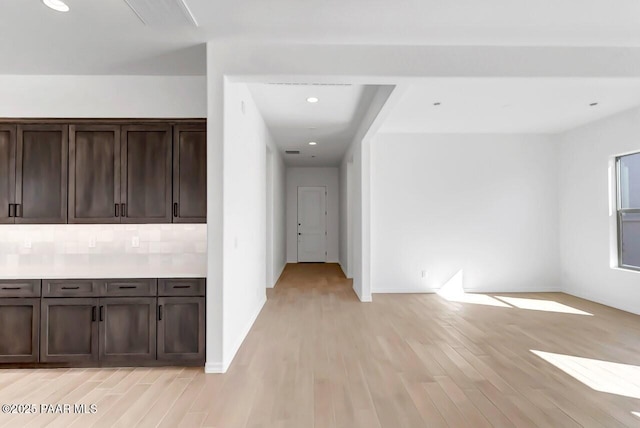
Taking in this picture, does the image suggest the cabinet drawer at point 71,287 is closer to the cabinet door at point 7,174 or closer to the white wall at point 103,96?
the cabinet door at point 7,174

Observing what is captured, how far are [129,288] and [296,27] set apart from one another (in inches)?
103

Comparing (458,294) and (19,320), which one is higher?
(19,320)

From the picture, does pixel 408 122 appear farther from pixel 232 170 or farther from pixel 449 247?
pixel 232 170

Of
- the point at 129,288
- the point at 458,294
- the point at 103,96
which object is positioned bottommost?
the point at 458,294

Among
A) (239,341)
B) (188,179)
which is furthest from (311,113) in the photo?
(239,341)

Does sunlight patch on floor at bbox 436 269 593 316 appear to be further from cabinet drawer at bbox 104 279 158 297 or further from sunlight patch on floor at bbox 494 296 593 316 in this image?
cabinet drawer at bbox 104 279 158 297

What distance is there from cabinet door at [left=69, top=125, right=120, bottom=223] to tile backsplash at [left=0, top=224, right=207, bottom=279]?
27 cm

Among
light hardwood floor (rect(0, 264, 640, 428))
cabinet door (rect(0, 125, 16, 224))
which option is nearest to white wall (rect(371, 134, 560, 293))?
A: light hardwood floor (rect(0, 264, 640, 428))

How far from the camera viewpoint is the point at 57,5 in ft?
7.98

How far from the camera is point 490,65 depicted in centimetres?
309

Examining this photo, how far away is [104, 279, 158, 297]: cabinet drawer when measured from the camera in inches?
118

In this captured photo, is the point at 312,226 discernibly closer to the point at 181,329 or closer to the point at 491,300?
the point at 491,300


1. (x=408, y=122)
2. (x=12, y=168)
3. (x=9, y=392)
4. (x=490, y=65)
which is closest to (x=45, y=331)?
(x=9, y=392)

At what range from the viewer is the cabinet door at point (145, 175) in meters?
3.27
